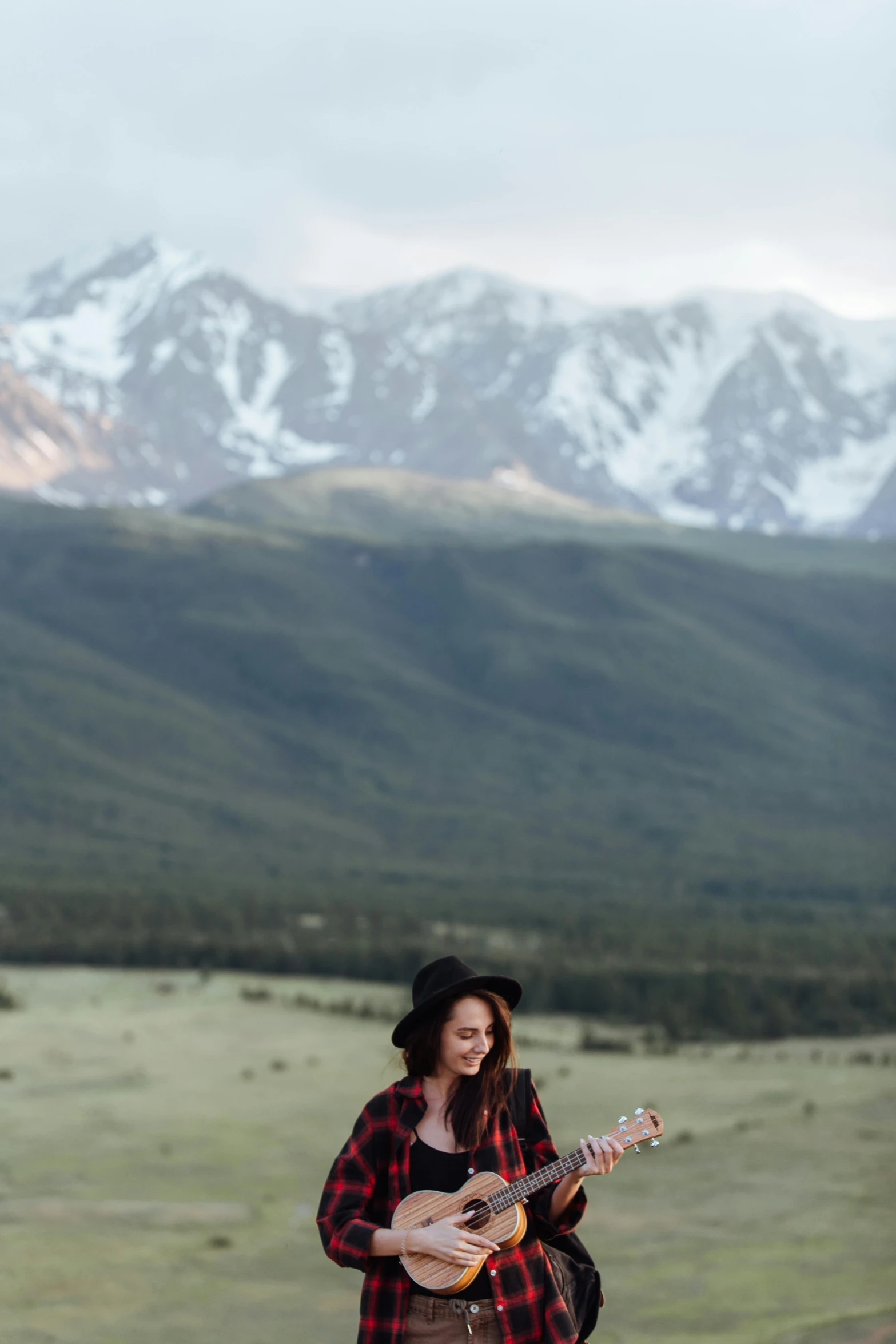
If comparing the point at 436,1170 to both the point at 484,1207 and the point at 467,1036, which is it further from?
the point at 467,1036

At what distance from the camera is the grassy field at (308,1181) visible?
14.6 meters

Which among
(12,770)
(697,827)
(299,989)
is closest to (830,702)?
(697,827)

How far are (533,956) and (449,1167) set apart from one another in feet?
153

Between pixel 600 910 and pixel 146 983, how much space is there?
128 feet

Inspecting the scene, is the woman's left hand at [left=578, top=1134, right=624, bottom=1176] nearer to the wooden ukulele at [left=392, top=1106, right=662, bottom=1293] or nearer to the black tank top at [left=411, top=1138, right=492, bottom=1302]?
the wooden ukulele at [left=392, top=1106, right=662, bottom=1293]

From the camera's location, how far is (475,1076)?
7180mm

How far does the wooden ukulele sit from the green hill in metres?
34.2

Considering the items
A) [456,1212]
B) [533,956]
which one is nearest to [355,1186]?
[456,1212]

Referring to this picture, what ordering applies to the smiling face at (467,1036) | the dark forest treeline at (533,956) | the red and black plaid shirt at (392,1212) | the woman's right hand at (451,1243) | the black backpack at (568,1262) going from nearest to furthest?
the woman's right hand at (451,1243)
the red and black plaid shirt at (392,1212)
the smiling face at (467,1036)
the black backpack at (568,1262)
the dark forest treeline at (533,956)

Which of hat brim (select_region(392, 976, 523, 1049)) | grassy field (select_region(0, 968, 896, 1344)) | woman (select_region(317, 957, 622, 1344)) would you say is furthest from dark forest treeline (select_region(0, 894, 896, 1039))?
hat brim (select_region(392, 976, 523, 1049))

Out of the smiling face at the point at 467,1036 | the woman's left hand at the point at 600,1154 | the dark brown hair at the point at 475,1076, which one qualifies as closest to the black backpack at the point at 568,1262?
the dark brown hair at the point at 475,1076

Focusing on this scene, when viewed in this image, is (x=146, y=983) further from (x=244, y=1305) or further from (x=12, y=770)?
(x=12, y=770)

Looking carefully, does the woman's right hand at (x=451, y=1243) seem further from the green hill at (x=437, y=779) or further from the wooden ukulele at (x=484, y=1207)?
the green hill at (x=437, y=779)

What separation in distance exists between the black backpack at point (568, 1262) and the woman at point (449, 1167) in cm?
4
